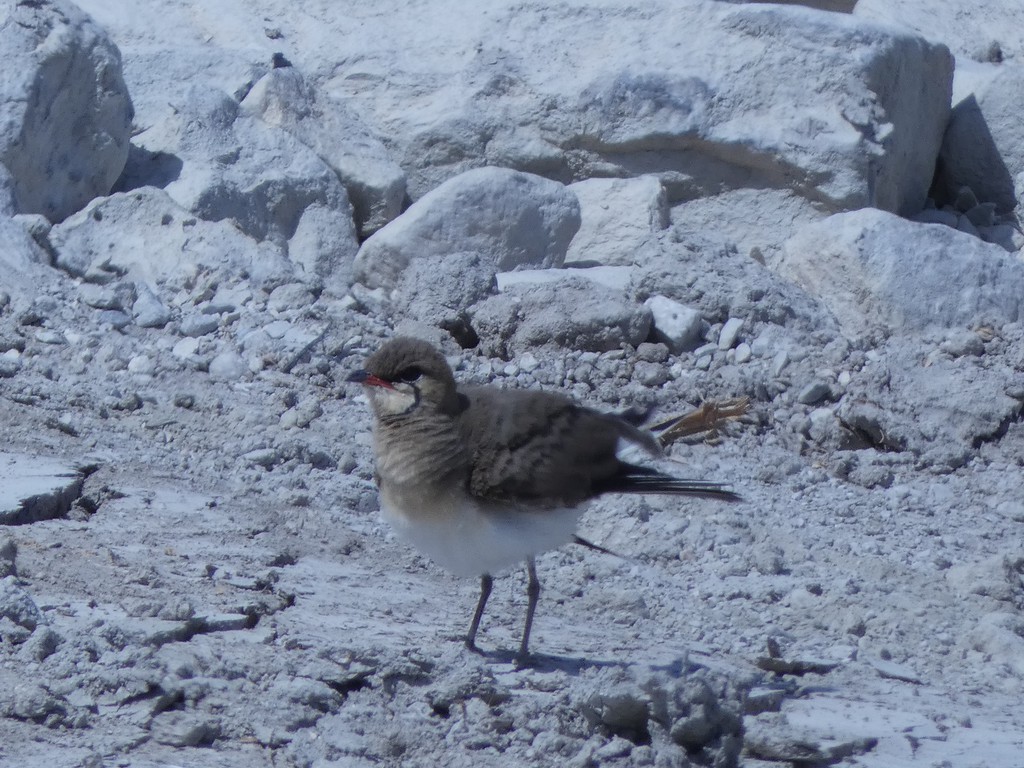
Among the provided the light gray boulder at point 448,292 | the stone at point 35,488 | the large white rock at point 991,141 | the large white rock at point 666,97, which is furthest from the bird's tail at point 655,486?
the large white rock at point 991,141

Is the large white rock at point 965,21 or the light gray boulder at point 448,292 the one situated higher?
the large white rock at point 965,21

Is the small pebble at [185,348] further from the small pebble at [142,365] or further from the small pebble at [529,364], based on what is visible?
the small pebble at [529,364]

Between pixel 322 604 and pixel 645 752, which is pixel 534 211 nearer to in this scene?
pixel 322 604

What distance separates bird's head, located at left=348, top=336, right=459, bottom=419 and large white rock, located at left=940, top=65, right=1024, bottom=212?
7.84m

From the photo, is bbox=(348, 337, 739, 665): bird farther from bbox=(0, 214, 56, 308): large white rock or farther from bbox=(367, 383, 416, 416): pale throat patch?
bbox=(0, 214, 56, 308): large white rock

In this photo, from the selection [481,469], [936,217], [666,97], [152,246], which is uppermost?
[666,97]

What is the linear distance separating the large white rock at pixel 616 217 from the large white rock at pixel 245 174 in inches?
61.6

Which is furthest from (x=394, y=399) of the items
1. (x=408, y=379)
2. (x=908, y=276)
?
(x=908, y=276)

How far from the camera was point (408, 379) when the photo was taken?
5.19m

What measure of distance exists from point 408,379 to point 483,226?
4.50 metres

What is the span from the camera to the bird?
5.02 m

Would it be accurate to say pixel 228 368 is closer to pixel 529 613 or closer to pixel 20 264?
pixel 20 264

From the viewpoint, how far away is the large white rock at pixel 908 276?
9.02 m

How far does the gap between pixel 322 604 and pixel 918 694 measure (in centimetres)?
205
